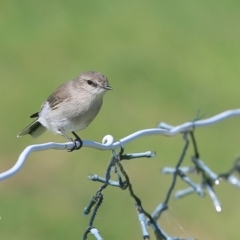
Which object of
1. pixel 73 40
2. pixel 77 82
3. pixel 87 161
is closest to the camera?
pixel 77 82

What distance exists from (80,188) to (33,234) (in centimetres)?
83

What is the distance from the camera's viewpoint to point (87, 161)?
22.9 feet

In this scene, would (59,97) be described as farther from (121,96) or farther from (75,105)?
(121,96)

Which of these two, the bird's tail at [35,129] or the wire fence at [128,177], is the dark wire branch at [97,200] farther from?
the bird's tail at [35,129]

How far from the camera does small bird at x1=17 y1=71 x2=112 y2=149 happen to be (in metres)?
4.44

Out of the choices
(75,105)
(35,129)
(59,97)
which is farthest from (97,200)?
(35,129)

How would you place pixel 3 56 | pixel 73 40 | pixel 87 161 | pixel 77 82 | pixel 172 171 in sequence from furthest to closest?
pixel 73 40, pixel 3 56, pixel 87 161, pixel 77 82, pixel 172 171

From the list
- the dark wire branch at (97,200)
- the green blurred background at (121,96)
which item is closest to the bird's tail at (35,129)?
the green blurred background at (121,96)

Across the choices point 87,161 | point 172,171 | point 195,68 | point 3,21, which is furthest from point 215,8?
point 172,171

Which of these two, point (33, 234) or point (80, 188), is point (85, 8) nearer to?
point (80, 188)

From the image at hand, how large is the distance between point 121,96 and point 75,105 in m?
3.90

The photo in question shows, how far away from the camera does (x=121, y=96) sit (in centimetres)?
838

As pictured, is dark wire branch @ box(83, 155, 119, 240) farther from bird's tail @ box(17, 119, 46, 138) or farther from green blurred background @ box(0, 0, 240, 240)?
green blurred background @ box(0, 0, 240, 240)

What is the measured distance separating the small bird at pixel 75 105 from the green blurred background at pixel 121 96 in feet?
4.57
